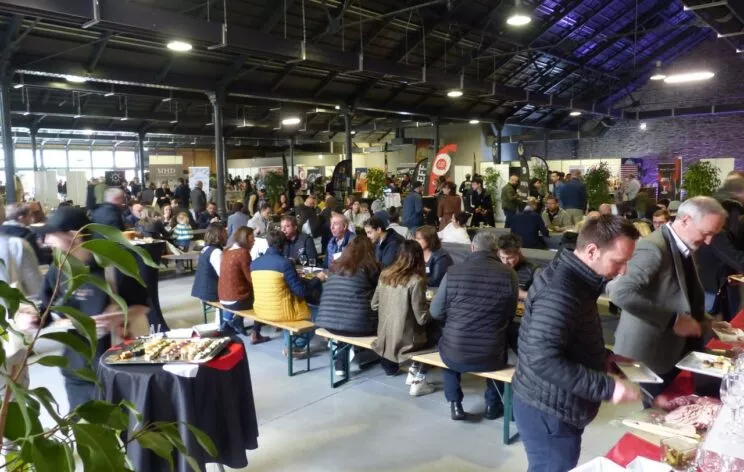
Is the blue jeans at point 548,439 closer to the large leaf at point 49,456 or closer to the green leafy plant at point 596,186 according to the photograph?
the large leaf at point 49,456

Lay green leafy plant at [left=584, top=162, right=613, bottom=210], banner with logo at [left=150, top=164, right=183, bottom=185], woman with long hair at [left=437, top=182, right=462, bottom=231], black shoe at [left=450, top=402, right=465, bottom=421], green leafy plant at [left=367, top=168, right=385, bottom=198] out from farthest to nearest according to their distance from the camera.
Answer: banner with logo at [left=150, top=164, right=183, bottom=185], green leafy plant at [left=367, top=168, right=385, bottom=198], green leafy plant at [left=584, top=162, right=613, bottom=210], woman with long hair at [left=437, top=182, right=462, bottom=231], black shoe at [left=450, top=402, right=465, bottom=421]

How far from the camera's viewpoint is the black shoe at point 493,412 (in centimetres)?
358

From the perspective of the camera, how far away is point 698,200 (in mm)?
2439

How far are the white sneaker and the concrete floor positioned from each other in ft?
0.14

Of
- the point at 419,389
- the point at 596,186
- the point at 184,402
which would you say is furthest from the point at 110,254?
the point at 596,186

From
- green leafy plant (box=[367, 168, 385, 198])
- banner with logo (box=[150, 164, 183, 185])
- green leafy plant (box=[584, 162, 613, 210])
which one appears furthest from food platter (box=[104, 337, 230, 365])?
banner with logo (box=[150, 164, 183, 185])

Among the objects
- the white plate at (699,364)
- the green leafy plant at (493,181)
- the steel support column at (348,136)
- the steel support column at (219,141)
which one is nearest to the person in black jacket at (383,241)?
the white plate at (699,364)

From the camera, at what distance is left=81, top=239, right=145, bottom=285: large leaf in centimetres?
72

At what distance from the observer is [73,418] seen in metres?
0.76

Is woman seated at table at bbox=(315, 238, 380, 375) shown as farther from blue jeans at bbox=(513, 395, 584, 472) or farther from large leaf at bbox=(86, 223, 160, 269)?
large leaf at bbox=(86, 223, 160, 269)

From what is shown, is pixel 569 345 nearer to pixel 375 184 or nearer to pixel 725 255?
pixel 725 255

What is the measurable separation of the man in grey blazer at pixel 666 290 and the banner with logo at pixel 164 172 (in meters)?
17.2

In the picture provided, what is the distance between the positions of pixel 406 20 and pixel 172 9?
14.9 ft

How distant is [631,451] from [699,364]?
0.87 metres
